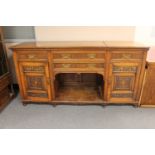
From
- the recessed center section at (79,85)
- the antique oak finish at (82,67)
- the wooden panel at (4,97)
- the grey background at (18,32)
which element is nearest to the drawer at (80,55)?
the antique oak finish at (82,67)

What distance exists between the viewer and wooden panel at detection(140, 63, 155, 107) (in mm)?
1905

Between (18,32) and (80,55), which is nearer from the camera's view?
(80,55)

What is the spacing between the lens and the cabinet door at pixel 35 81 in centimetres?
193

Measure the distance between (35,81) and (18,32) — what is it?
1.01 meters

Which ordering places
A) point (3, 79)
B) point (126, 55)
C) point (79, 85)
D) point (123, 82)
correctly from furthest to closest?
1. point (79, 85)
2. point (3, 79)
3. point (123, 82)
4. point (126, 55)

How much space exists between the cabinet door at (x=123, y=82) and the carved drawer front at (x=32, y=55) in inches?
35.9

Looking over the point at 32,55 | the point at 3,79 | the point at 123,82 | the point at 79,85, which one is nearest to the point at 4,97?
the point at 3,79

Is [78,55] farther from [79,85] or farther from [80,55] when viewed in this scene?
[79,85]

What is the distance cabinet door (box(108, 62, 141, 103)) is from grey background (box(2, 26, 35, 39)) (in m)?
1.50

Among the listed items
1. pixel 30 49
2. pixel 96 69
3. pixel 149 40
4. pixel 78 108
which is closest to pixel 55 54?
pixel 30 49

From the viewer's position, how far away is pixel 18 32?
7.95ft

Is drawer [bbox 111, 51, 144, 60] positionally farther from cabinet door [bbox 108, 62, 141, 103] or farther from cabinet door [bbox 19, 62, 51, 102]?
cabinet door [bbox 19, 62, 51, 102]

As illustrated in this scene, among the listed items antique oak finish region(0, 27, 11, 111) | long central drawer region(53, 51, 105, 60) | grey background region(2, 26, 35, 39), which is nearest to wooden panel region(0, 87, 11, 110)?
Answer: antique oak finish region(0, 27, 11, 111)
